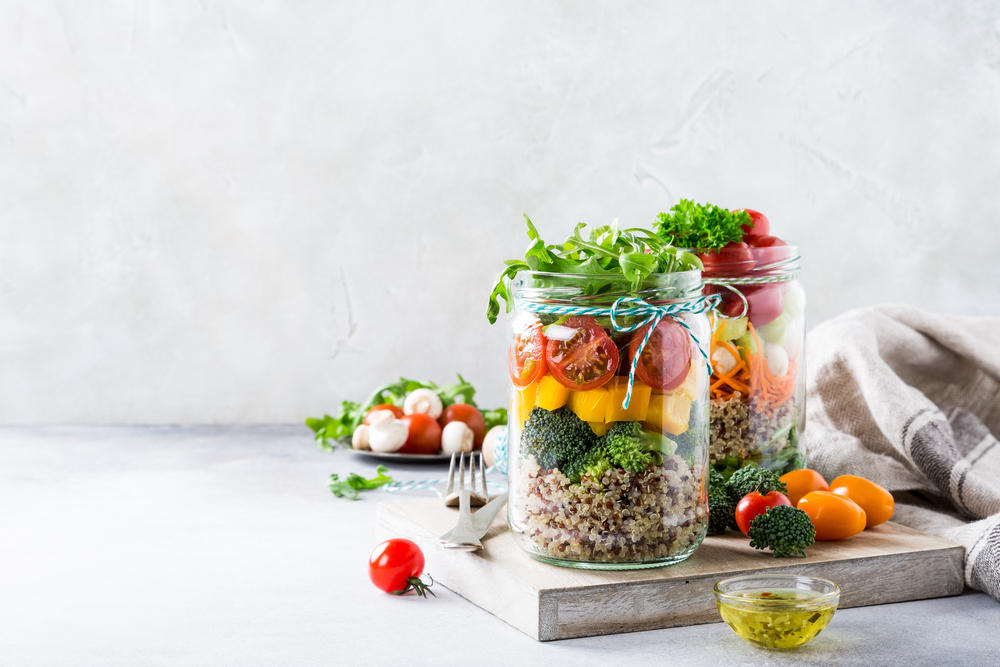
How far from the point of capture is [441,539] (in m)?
0.98

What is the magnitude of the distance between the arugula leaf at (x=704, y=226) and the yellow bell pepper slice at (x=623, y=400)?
29 centimetres

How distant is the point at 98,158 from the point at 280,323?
→ 0.52 meters

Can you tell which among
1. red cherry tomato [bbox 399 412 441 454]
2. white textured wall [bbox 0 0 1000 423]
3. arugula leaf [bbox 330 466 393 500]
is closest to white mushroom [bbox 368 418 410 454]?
→ red cherry tomato [bbox 399 412 441 454]

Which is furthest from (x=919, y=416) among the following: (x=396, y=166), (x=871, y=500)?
(x=396, y=166)

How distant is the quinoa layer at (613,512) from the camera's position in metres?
0.85

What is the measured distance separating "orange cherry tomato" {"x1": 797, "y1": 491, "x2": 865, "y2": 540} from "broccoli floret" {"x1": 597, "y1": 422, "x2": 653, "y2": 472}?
254 millimetres

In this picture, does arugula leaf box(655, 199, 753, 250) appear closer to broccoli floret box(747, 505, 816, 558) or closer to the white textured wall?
broccoli floret box(747, 505, 816, 558)

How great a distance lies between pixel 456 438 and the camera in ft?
5.49

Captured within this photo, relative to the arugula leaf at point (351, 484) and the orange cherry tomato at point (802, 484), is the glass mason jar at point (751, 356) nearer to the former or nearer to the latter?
the orange cherry tomato at point (802, 484)

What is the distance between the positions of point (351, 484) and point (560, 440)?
0.69m

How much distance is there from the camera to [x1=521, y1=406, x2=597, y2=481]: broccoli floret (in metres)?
0.85

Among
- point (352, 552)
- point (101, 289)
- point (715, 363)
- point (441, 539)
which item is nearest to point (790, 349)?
point (715, 363)

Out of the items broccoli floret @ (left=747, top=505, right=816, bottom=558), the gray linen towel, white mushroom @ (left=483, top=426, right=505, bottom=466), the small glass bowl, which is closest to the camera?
the small glass bowl

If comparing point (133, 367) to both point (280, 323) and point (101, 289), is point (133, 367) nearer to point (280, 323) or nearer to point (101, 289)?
point (101, 289)
